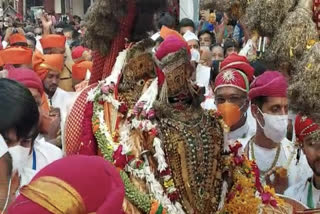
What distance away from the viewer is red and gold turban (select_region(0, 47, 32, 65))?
23.3ft

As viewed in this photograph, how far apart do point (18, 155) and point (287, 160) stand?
2388 mm

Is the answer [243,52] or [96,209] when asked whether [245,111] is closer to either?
[243,52]

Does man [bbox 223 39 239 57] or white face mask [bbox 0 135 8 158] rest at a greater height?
white face mask [bbox 0 135 8 158]

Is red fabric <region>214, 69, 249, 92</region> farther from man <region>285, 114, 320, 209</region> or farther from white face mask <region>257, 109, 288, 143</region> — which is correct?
man <region>285, 114, 320, 209</region>

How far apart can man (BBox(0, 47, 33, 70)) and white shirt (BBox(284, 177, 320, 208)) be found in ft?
11.4

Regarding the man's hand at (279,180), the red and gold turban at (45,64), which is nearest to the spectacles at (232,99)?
the man's hand at (279,180)

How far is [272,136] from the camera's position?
482 cm

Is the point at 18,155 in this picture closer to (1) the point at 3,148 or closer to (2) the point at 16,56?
(1) the point at 3,148

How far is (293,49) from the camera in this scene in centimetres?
278

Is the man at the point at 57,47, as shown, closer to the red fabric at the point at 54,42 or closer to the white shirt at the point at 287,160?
the red fabric at the point at 54,42

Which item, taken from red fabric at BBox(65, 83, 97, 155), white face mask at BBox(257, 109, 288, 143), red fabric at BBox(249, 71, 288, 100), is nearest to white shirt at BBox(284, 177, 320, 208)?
white face mask at BBox(257, 109, 288, 143)

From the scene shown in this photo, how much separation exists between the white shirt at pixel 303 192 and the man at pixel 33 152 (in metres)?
1.39

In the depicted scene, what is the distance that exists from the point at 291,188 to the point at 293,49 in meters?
1.77

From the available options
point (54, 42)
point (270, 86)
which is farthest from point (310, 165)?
point (54, 42)
